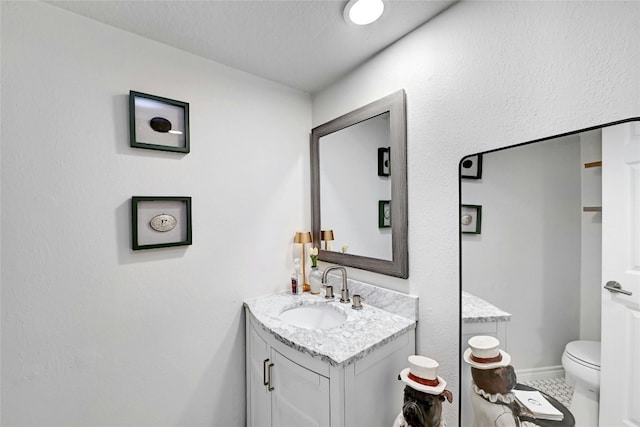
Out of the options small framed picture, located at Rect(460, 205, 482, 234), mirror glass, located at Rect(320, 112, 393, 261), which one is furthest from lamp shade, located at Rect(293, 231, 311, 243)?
small framed picture, located at Rect(460, 205, 482, 234)

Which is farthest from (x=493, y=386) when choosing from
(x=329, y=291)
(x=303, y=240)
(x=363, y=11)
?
(x=363, y=11)

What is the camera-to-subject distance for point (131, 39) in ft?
4.03

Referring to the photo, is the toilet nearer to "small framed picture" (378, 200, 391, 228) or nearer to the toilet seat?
the toilet seat

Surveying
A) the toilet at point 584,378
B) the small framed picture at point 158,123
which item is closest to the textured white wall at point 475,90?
the toilet at point 584,378

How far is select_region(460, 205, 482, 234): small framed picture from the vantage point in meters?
1.03

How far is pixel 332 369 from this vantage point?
3.03 feet

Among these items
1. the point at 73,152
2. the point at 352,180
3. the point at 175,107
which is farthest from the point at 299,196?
the point at 73,152

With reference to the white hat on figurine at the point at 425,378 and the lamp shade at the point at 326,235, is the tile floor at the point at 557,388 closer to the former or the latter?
the white hat on figurine at the point at 425,378

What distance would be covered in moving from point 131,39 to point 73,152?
0.60 metres

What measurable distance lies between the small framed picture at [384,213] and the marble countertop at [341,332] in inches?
18.0

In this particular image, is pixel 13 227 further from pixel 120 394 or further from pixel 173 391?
pixel 173 391

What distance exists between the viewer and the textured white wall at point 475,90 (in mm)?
739

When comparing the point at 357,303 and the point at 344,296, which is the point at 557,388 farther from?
the point at 344,296

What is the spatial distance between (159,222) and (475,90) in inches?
60.4
